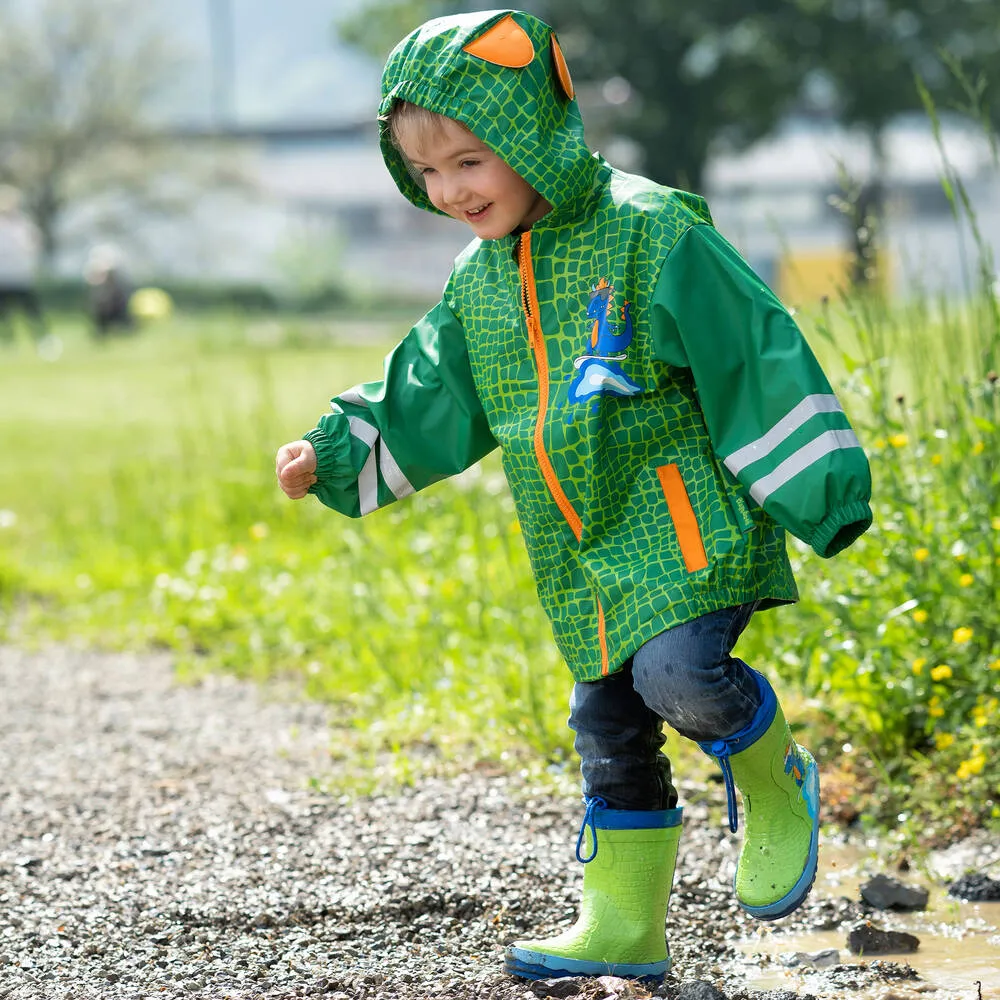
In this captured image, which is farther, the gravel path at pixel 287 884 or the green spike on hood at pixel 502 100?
the gravel path at pixel 287 884

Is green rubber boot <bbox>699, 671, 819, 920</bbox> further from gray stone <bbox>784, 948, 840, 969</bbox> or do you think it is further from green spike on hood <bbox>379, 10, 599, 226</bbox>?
green spike on hood <bbox>379, 10, 599, 226</bbox>

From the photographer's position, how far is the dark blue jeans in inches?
86.4

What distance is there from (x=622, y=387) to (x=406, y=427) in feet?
1.53

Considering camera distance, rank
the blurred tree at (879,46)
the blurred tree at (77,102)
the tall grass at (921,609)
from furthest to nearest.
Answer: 1. the blurred tree at (77,102)
2. the blurred tree at (879,46)
3. the tall grass at (921,609)

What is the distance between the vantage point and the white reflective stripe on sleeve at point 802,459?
6.99 feet

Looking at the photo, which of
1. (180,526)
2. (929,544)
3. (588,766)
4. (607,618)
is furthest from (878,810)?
(180,526)

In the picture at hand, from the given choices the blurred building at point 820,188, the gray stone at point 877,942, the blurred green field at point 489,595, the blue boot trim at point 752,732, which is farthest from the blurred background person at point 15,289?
the blue boot trim at point 752,732

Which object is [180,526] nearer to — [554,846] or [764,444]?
[554,846]

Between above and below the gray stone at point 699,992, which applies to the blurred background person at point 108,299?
above

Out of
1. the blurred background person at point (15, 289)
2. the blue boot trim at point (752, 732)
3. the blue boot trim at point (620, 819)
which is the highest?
the blurred background person at point (15, 289)

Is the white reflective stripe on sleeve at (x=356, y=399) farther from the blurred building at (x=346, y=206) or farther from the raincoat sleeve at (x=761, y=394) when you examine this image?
the blurred building at (x=346, y=206)

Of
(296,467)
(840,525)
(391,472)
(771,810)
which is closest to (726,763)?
(771,810)

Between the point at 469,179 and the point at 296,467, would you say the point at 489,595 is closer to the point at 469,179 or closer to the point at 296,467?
the point at 296,467

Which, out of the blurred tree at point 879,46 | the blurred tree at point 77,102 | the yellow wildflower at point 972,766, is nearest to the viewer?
the yellow wildflower at point 972,766
